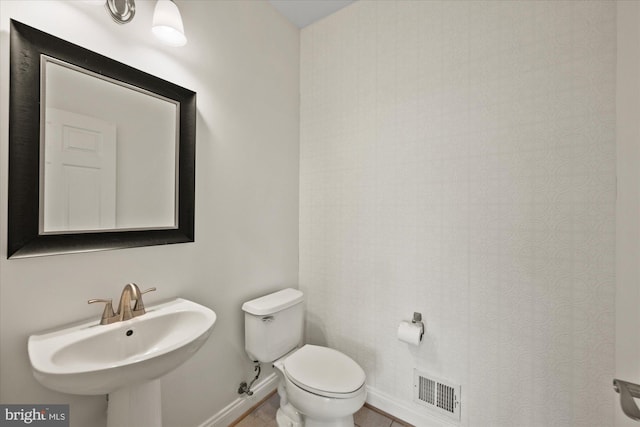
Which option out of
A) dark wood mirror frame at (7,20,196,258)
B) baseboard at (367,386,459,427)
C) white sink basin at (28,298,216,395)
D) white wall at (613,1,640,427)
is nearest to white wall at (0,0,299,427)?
dark wood mirror frame at (7,20,196,258)

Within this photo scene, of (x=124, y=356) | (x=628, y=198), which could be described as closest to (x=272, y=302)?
(x=124, y=356)

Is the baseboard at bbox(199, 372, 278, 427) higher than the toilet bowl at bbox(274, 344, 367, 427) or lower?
lower

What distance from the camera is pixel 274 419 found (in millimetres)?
1644

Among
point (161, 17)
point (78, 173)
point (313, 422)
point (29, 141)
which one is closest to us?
point (29, 141)

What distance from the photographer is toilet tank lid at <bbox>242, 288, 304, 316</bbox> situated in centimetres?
154

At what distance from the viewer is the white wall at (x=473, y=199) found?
1.16m

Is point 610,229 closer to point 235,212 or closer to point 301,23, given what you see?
point 235,212

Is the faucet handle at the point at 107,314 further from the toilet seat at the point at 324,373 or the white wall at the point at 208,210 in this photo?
the toilet seat at the point at 324,373

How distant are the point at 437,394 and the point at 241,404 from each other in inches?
44.2

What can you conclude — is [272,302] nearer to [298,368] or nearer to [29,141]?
[298,368]

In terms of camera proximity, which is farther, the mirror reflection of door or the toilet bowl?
the toilet bowl

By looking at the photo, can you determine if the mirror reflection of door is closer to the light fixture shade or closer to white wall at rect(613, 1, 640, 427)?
the light fixture shade

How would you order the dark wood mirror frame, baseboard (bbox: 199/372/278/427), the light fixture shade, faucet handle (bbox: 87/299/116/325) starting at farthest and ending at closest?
baseboard (bbox: 199/372/278/427), the light fixture shade, faucet handle (bbox: 87/299/116/325), the dark wood mirror frame

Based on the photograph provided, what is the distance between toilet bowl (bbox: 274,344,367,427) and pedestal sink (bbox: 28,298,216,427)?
1.94 feet
